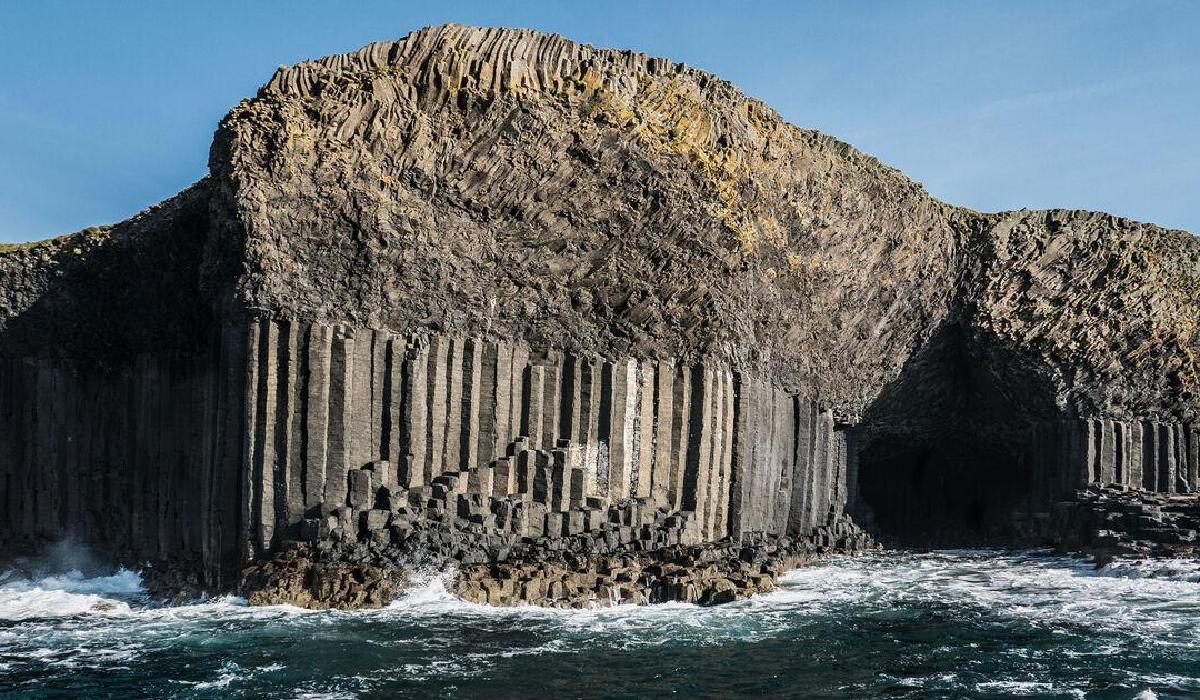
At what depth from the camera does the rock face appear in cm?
2866

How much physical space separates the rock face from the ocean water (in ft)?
7.47

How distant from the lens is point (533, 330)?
32469 millimetres

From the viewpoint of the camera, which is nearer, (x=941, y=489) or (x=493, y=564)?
(x=493, y=564)

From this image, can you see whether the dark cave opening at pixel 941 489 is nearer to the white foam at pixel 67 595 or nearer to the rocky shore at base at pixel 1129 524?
the rocky shore at base at pixel 1129 524

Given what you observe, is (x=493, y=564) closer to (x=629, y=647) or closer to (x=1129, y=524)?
(x=629, y=647)

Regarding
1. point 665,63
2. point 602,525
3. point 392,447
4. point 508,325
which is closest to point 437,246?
point 508,325

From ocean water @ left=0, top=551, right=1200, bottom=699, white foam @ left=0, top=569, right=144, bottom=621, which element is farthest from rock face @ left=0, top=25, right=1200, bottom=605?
ocean water @ left=0, top=551, right=1200, bottom=699

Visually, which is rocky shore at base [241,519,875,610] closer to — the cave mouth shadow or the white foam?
the white foam

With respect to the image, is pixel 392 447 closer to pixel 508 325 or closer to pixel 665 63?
pixel 508 325

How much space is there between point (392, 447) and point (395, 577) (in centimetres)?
324

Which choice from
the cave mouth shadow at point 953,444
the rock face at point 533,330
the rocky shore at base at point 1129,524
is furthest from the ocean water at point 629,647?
the cave mouth shadow at point 953,444

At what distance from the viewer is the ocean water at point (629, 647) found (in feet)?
64.9

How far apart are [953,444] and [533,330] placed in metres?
20.4

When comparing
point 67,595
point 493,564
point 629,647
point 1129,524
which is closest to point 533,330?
point 493,564
